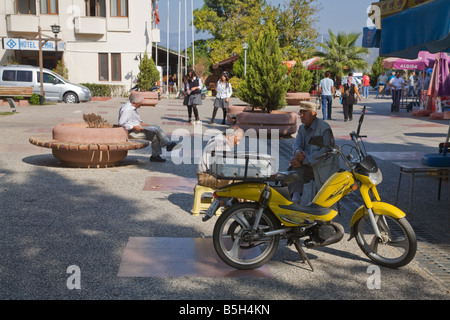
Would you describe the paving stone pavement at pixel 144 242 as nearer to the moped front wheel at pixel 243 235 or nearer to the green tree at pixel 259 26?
the moped front wheel at pixel 243 235

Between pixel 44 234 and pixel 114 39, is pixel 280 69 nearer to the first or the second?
pixel 44 234

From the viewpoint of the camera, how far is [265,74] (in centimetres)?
1566

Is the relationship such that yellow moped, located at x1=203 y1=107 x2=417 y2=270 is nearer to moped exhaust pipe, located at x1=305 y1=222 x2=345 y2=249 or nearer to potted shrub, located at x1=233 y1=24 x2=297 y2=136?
moped exhaust pipe, located at x1=305 y1=222 x2=345 y2=249

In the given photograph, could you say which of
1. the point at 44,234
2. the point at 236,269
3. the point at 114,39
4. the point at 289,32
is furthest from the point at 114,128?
the point at 289,32

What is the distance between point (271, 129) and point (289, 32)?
3432cm

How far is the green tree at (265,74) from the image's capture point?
15625mm

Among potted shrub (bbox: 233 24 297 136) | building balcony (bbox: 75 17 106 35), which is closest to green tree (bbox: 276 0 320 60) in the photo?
building balcony (bbox: 75 17 106 35)

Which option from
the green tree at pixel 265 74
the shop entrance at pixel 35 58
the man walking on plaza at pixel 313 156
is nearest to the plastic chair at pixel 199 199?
the man walking on plaza at pixel 313 156

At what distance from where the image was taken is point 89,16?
124ft

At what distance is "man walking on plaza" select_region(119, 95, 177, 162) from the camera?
10.6 metres

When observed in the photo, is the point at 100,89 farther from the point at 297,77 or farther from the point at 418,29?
the point at 418,29

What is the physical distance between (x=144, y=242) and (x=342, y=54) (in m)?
44.3

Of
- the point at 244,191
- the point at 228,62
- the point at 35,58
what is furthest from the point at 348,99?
the point at 228,62

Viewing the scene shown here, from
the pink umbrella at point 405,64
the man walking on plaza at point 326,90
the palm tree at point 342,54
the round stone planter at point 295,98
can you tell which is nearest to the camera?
the man walking on plaza at point 326,90
